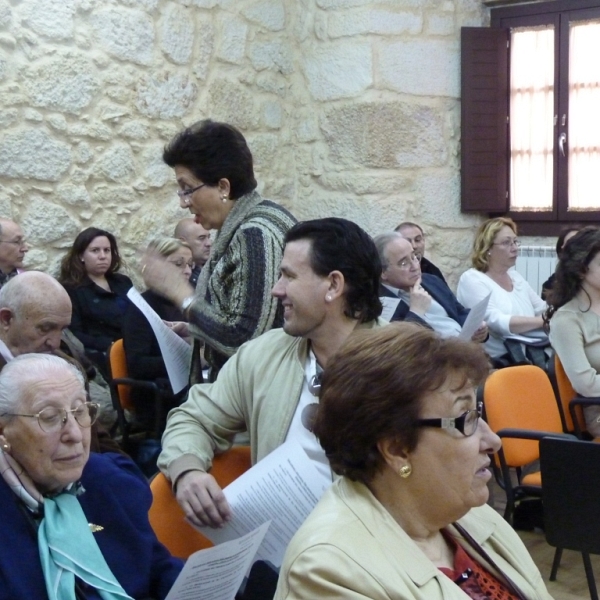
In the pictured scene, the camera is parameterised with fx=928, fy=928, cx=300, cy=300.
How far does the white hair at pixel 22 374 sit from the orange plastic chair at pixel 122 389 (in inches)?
89.0

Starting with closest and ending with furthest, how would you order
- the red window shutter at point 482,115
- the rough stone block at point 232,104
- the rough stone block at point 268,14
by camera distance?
the rough stone block at point 232,104, the rough stone block at point 268,14, the red window shutter at point 482,115

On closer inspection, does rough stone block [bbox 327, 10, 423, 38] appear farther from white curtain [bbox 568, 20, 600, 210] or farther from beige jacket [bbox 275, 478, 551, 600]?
beige jacket [bbox 275, 478, 551, 600]

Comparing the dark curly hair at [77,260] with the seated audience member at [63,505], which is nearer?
the seated audience member at [63,505]

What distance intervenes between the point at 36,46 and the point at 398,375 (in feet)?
14.0

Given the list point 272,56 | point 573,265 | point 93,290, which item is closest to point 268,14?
point 272,56

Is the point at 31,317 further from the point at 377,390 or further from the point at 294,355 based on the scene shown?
the point at 377,390

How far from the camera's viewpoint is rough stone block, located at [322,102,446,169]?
6590 mm

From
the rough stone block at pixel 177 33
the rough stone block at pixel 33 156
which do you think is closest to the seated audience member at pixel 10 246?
the rough stone block at pixel 33 156

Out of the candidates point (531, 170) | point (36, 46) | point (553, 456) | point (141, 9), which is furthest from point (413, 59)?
point (553, 456)

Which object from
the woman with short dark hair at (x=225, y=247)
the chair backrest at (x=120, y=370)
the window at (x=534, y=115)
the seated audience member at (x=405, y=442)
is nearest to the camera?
the seated audience member at (x=405, y=442)

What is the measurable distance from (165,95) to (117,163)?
59cm

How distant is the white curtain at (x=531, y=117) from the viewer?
269 inches

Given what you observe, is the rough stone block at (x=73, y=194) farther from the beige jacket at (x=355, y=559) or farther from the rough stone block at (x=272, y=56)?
the beige jacket at (x=355, y=559)

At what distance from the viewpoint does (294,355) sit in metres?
2.30
